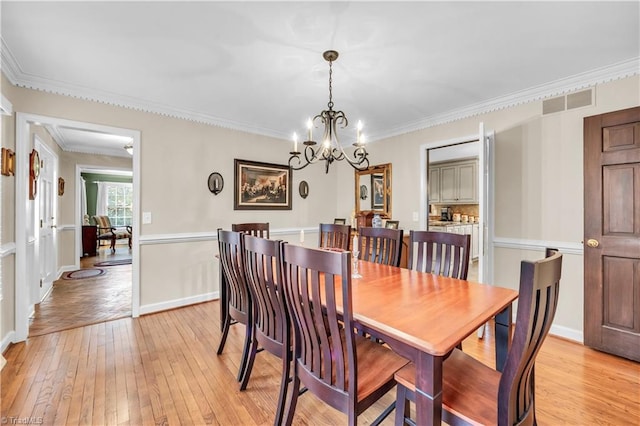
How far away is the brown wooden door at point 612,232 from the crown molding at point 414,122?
1.37ft

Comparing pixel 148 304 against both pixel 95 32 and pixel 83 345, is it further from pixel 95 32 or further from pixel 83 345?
pixel 95 32

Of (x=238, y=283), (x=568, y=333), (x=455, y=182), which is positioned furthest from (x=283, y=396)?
(x=455, y=182)

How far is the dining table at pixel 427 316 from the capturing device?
1.02 meters

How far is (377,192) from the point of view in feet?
15.1

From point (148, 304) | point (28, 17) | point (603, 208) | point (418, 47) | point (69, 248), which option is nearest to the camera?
point (28, 17)

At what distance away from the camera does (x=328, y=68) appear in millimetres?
2479

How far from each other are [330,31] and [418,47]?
0.70 meters

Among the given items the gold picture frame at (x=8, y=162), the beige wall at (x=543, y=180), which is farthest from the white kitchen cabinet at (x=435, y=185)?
the gold picture frame at (x=8, y=162)

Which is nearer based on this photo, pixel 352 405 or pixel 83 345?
pixel 352 405

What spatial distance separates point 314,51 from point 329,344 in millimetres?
2056

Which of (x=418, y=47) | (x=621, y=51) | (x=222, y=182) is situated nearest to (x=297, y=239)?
(x=222, y=182)

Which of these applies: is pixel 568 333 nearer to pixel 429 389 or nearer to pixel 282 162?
pixel 429 389

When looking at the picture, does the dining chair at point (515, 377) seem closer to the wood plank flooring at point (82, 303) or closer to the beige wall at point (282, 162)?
the beige wall at point (282, 162)

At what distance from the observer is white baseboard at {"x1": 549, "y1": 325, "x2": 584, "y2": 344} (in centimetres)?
266
